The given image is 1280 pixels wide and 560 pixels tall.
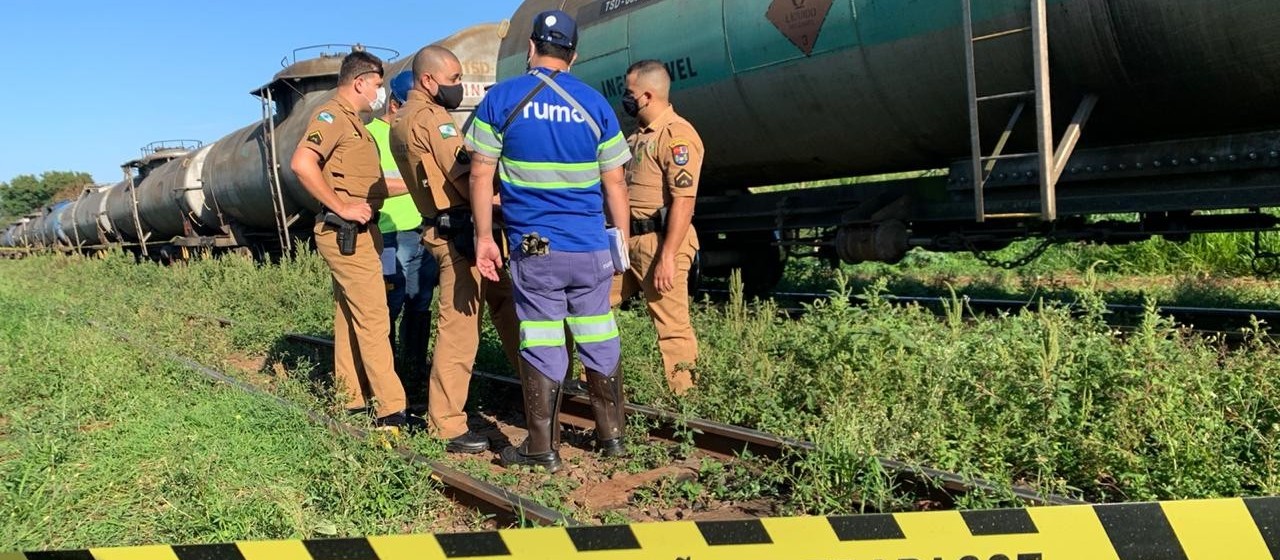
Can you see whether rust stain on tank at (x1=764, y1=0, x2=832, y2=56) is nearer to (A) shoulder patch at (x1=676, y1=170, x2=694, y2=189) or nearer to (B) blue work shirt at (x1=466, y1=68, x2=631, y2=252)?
(A) shoulder patch at (x1=676, y1=170, x2=694, y2=189)

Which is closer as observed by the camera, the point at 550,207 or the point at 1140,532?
the point at 1140,532

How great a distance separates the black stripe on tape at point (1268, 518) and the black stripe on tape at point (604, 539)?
4.34ft

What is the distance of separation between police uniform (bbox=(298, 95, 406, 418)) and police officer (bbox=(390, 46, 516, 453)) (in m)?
0.44

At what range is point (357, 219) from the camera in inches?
191

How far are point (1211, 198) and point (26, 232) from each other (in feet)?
131

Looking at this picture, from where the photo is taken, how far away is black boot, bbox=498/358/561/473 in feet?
13.2

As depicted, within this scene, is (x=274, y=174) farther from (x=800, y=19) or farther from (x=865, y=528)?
(x=865, y=528)

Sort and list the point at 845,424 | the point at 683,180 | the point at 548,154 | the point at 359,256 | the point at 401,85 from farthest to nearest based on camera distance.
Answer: the point at 401,85 < the point at 359,256 < the point at 683,180 < the point at 548,154 < the point at 845,424

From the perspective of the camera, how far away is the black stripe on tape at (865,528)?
1.83 metres

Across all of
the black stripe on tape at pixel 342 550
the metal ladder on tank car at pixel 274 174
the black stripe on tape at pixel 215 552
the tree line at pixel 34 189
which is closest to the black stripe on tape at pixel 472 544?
the black stripe on tape at pixel 342 550

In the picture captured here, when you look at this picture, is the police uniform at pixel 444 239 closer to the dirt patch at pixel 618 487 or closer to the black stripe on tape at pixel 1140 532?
the dirt patch at pixel 618 487

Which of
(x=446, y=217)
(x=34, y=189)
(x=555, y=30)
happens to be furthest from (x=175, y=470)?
(x=34, y=189)

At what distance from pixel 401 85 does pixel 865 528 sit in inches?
172

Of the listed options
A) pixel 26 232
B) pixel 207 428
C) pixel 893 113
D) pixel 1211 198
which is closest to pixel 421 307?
pixel 207 428
